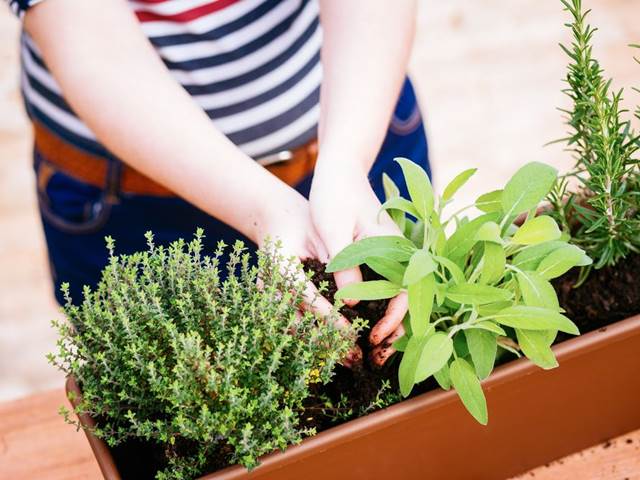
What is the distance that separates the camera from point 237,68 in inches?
48.4

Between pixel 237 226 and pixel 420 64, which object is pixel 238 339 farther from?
pixel 420 64

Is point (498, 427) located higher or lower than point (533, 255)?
lower

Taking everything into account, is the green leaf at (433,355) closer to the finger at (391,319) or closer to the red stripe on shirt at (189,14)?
the finger at (391,319)

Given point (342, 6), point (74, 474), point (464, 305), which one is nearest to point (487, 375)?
point (464, 305)

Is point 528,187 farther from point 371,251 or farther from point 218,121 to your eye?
point 218,121

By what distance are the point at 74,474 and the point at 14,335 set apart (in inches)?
66.0

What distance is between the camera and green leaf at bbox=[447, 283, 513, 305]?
27.6 inches

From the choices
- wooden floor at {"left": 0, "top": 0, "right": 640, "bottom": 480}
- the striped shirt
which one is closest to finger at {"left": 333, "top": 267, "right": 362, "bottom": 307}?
the striped shirt

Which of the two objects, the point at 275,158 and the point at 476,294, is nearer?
the point at 476,294

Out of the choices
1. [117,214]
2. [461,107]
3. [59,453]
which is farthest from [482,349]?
[461,107]

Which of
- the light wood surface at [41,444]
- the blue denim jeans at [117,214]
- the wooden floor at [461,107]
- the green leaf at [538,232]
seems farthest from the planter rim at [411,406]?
the wooden floor at [461,107]

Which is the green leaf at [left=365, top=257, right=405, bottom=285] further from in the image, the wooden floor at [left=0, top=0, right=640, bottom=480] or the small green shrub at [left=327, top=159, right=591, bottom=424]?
the wooden floor at [left=0, top=0, right=640, bottom=480]

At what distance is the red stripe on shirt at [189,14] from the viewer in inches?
46.4

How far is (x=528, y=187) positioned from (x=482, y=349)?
0.52ft
